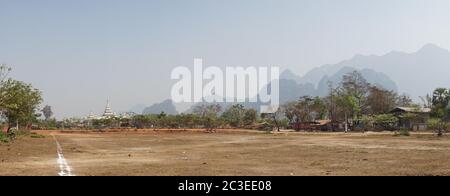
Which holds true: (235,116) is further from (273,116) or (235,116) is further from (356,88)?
(356,88)

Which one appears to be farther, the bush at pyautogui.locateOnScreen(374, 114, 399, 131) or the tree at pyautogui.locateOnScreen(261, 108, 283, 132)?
the tree at pyautogui.locateOnScreen(261, 108, 283, 132)

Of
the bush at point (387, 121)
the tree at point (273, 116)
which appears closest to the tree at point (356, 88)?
the bush at point (387, 121)

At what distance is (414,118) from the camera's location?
281 feet

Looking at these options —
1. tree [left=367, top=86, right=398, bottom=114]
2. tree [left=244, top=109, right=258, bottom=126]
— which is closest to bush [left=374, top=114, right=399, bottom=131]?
tree [left=367, top=86, right=398, bottom=114]

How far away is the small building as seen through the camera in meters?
83.6

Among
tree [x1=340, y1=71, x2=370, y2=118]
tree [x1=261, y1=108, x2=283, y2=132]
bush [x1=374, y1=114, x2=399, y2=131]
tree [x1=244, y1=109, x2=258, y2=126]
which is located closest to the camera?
bush [x1=374, y1=114, x2=399, y2=131]

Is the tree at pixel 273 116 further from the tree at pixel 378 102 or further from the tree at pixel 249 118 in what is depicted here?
the tree at pixel 378 102

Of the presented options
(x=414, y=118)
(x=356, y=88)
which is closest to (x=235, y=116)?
(x=356, y=88)

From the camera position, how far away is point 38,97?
205 feet

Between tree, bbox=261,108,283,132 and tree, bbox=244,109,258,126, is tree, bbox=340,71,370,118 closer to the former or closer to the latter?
tree, bbox=261,108,283,132
